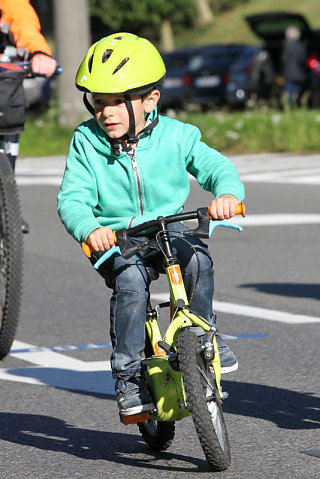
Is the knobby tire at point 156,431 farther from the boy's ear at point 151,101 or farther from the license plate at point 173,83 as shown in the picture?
the license plate at point 173,83

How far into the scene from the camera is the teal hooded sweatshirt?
179 inches

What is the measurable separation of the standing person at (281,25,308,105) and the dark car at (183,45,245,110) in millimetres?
5006

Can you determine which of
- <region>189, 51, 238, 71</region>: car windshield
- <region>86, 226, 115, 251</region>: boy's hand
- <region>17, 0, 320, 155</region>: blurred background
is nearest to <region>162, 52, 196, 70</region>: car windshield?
<region>17, 0, 320, 155</region>: blurred background

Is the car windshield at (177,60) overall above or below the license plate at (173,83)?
above

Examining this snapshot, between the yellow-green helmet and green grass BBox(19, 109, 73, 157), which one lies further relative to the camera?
green grass BBox(19, 109, 73, 157)

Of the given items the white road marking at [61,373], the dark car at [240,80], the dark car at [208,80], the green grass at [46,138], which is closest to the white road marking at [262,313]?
the white road marking at [61,373]

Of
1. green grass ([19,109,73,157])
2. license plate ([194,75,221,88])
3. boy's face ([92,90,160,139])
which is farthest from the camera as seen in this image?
license plate ([194,75,221,88])

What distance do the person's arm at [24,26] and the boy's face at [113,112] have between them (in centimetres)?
185

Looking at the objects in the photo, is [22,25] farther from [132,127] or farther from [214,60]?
[214,60]

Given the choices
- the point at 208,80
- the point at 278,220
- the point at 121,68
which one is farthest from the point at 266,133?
the point at 121,68

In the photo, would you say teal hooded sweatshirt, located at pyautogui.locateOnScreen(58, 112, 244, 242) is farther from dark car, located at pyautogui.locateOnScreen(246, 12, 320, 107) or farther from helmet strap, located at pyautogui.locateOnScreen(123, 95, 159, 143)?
dark car, located at pyautogui.locateOnScreen(246, 12, 320, 107)

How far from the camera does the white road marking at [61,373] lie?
5902 mm

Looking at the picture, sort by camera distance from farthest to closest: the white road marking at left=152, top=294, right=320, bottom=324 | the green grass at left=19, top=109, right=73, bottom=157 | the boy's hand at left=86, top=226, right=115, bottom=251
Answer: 1. the green grass at left=19, top=109, right=73, bottom=157
2. the white road marking at left=152, top=294, right=320, bottom=324
3. the boy's hand at left=86, top=226, right=115, bottom=251

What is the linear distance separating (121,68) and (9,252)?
193 centimetres
